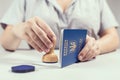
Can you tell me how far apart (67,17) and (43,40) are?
35 cm

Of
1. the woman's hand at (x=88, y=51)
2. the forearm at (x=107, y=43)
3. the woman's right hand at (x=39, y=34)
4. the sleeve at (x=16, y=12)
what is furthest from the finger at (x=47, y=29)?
the sleeve at (x=16, y=12)

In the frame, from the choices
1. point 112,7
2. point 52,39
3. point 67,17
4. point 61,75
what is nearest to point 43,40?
point 52,39

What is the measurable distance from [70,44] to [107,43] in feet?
1.11

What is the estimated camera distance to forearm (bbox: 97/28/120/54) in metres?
0.87

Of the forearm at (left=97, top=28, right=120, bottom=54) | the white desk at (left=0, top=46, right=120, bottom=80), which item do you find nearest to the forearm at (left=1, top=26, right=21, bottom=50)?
the white desk at (left=0, top=46, right=120, bottom=80)

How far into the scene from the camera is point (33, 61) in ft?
2.26

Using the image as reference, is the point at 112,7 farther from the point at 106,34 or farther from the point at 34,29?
the point at 34,29

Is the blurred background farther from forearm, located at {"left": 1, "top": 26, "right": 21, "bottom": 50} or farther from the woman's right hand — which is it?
the woman's right hand

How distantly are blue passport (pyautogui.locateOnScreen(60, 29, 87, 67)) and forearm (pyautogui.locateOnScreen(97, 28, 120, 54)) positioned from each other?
19 centimetres

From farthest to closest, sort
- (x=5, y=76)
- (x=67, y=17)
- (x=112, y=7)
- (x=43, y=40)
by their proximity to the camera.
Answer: (x=112, y=7) < (x=67, y=17) < (x=43, y=40) < (x=5, y=76)

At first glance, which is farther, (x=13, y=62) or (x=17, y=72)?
(x=13, y=62)

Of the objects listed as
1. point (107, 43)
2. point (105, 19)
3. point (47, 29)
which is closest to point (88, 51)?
point (47, 29)

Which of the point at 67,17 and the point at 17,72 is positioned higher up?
the point at 67,17

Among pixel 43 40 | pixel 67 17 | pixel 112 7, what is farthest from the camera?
pixel 112 7
